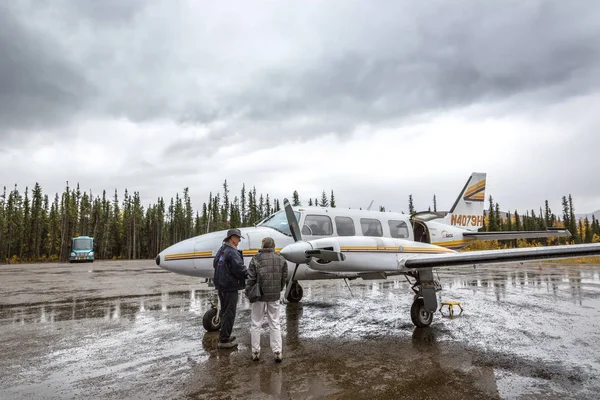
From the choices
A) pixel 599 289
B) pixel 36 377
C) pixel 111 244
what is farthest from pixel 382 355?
pixel 111 244

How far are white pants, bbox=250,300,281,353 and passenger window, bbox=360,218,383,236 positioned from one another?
4.51 m

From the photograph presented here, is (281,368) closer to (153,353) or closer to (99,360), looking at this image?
(153,353)

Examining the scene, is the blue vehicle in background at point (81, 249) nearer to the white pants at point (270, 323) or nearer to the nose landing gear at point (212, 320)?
the nose landing gear at point (212, 320)

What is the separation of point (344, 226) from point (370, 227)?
865 millimetres

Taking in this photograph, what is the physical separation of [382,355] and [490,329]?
324 cm

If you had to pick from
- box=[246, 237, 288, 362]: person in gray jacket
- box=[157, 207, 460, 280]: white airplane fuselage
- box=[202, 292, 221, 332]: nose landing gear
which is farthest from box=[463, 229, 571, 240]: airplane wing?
box=[202, 292, 221, 332]: nose landing gear

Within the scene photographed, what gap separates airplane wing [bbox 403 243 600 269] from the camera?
6.52 m

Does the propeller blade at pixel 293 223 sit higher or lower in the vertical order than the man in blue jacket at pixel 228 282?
higher

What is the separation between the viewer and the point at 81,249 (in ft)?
143

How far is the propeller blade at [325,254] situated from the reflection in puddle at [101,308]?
4953 mm

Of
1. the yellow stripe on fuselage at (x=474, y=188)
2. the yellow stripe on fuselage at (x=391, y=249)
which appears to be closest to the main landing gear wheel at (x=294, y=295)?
→ the yellow stripe on fuselage at (x=391, y=249)

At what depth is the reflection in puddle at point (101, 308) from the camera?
9.05m

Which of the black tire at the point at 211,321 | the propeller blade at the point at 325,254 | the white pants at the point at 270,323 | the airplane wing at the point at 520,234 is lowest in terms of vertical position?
the black tire at the point at 211,321

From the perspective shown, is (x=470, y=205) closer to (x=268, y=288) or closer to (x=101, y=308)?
(x=268, y=288)
